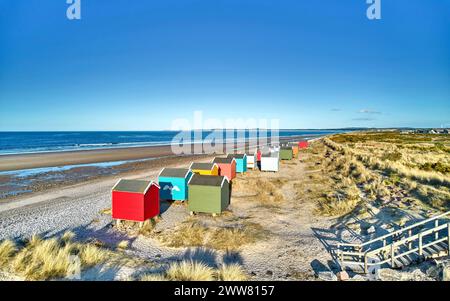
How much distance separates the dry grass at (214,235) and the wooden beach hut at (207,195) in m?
1.19

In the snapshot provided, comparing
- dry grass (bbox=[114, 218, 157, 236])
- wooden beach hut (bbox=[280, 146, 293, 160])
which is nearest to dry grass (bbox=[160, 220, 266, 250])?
dry grass (bbox=[114, 218, 157, 236])

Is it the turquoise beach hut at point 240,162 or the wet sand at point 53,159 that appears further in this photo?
the wet sand at point 53,159

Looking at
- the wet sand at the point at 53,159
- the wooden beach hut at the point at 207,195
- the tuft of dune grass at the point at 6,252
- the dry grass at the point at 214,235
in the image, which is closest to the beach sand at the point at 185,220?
the dry grass at the point at 214,235

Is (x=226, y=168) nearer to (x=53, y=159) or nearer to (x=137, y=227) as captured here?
(x=137, y=227)

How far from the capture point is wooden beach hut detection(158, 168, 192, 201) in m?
15.4

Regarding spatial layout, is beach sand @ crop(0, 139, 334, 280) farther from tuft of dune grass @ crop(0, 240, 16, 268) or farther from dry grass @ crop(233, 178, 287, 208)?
tuft of dune grass @ crop(0, 240, 16, 268)

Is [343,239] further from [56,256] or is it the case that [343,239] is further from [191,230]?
[56,256]

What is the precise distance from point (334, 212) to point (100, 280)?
437 inches

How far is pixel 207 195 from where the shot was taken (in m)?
13.4

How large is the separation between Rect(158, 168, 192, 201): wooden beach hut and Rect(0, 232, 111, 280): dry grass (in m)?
6.52

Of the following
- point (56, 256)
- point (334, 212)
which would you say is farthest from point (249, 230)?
point (56, 256)

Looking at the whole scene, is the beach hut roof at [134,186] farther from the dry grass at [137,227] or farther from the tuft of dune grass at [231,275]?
the tuft of dune grass at [231,275]

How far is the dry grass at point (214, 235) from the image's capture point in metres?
10.2
